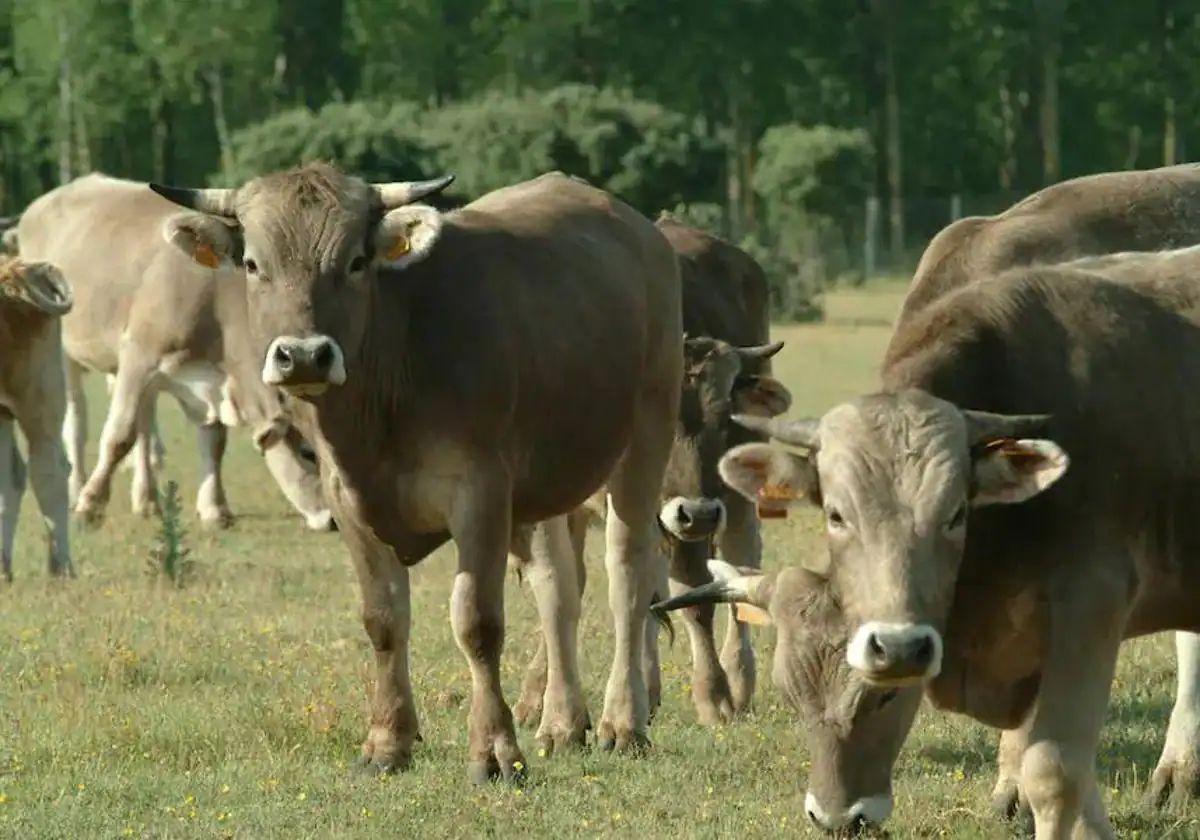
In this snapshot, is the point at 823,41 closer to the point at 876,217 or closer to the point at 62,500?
the point at 876,217

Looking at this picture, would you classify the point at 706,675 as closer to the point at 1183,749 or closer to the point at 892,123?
the point at 1183,749

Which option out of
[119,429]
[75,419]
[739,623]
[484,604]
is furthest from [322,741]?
[75,419]

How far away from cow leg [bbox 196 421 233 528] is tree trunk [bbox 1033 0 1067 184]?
55.8 meters

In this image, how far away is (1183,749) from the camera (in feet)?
29.4

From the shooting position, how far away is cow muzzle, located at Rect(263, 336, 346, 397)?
8477 mm

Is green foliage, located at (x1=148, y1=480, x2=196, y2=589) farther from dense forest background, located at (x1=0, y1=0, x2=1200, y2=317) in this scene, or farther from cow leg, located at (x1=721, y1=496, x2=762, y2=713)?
dense forest background, located at (x1=0, y1=0, x2=1200, y2=317)

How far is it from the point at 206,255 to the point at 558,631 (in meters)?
2.36

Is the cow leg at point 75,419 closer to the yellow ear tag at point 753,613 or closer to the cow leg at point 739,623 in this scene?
the cow leg at point 739,623

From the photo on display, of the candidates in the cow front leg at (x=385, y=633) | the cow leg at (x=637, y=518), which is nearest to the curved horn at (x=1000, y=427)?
the cow front leg at (x=385, y=633)

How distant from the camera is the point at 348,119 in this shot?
5350 cm

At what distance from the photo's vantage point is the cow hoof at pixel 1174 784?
28.8ft

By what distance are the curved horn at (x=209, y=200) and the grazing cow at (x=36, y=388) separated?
17.6 feet

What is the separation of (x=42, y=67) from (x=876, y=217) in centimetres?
2760

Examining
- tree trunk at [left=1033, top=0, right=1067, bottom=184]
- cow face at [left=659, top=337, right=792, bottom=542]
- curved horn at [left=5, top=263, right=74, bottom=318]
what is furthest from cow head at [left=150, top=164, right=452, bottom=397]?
tree trunk at [left=1033, top=0, right=1067, bottom=184]
